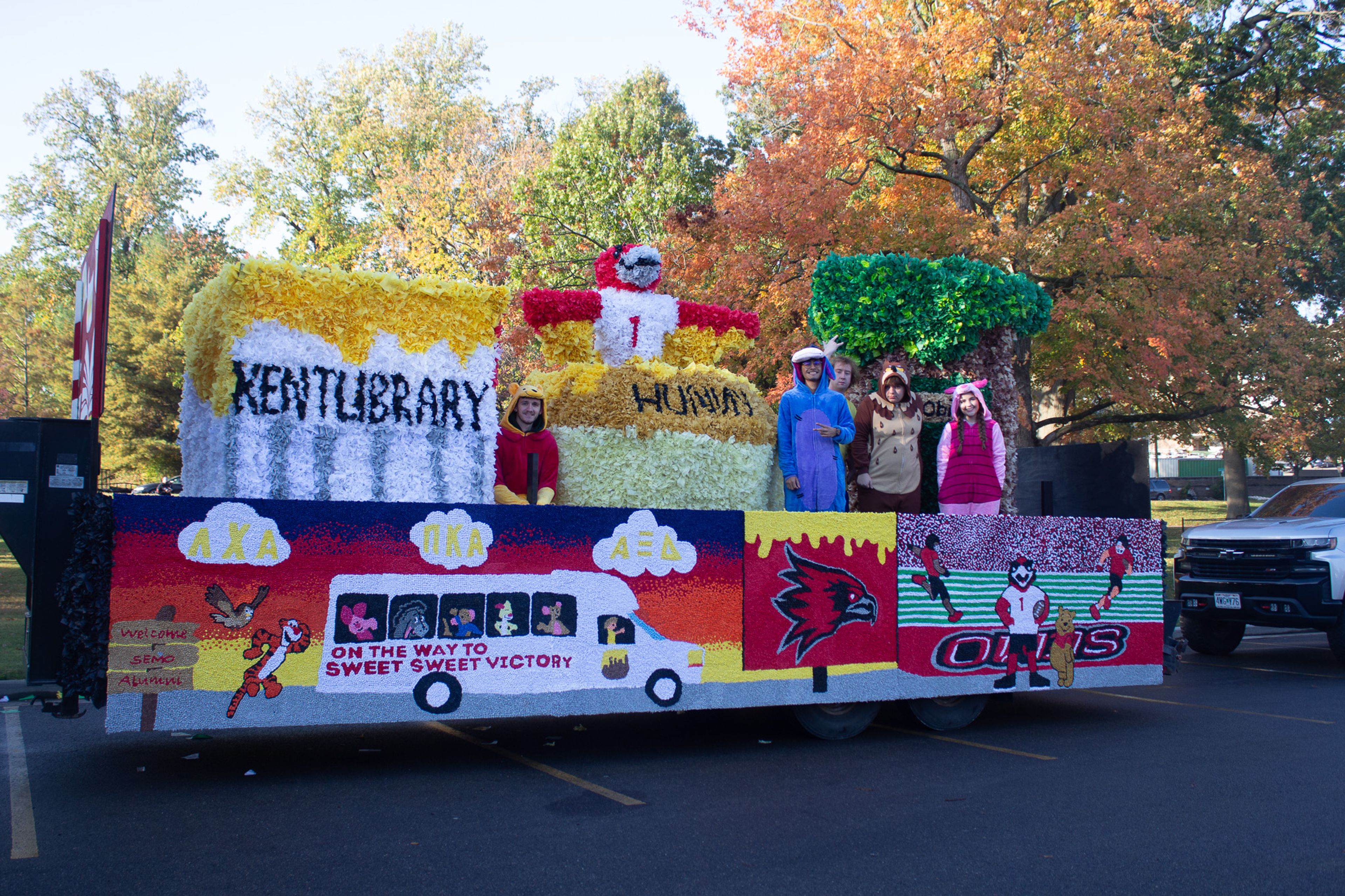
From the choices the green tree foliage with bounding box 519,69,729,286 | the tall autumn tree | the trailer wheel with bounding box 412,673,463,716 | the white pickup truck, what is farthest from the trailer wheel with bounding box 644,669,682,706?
the green tree foliage with bounding box 519,69,729,286

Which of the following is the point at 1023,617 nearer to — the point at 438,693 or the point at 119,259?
the point at 438,693

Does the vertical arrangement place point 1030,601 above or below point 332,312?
below

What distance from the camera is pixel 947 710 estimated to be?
597 cm

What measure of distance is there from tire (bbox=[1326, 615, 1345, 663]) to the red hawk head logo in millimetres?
5804

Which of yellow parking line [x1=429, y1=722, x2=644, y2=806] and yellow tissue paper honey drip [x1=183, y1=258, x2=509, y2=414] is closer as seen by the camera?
yellow parking line [x1=429, y1=722, x2=644, y2=806]

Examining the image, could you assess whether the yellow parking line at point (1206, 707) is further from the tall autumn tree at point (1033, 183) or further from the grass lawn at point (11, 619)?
the grass lawn at point (11, 619)

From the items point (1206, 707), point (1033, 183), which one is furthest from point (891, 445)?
point (1033, 183)

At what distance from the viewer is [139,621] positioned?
13.2 ft

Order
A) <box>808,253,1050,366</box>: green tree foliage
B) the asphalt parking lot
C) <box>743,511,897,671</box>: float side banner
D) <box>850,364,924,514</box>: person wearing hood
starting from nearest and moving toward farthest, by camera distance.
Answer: the asphalt parking lot
<box>743,511,897,671</box>: float side banner
<box>850,364,924,514</box>: person wearing hood
<box>808,253,1050,366</box>: green tree foliage

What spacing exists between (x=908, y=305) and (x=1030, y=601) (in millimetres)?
2226

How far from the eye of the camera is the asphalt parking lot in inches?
134

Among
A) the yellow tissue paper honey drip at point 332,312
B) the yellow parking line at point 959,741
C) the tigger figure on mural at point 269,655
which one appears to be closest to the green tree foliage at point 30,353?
the yellow tissue paper honey drip at point 332,312

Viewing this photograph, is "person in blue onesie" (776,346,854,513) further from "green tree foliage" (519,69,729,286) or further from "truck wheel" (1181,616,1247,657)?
"green tree foliage" (519,69,729,286)

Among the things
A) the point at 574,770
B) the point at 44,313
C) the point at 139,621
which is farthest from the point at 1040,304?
the point at 44,313
